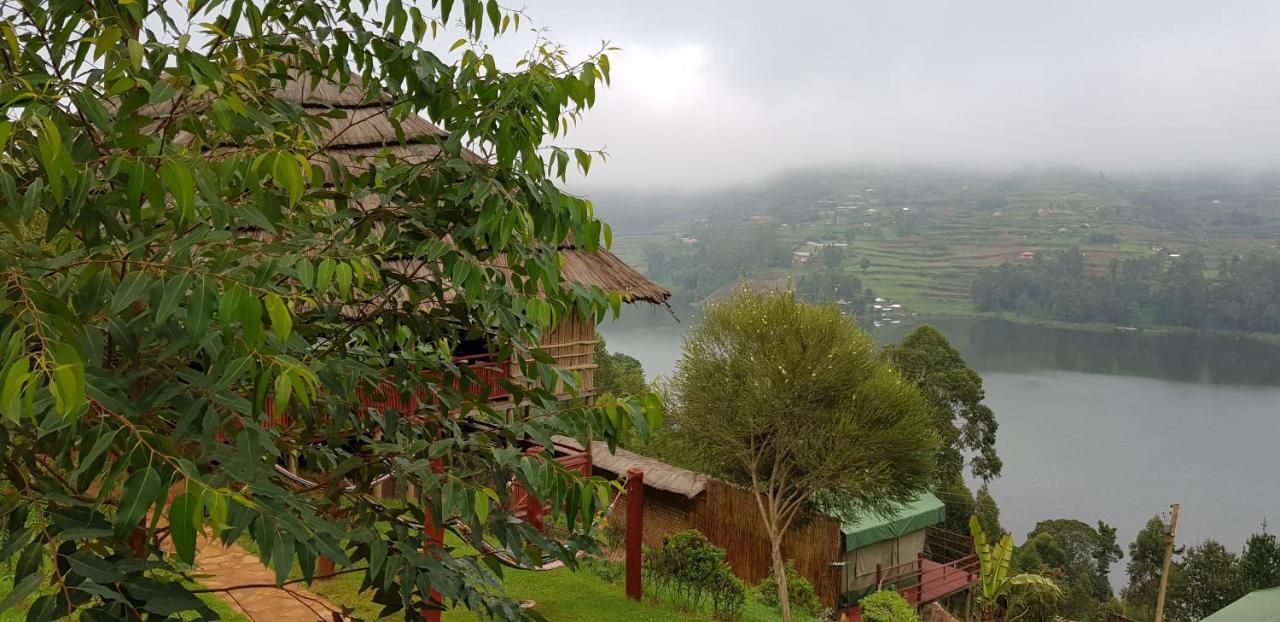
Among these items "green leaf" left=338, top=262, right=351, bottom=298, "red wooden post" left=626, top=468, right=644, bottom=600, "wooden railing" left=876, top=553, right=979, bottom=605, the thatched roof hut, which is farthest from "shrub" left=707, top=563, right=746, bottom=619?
"wooden railing" left=876, top=553, right=979, bottom=605

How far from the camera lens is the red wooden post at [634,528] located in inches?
312

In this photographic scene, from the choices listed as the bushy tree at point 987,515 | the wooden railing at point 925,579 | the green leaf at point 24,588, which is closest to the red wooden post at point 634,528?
the green leaf at point 24,588

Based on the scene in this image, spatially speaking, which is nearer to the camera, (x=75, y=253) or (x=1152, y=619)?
(x=75, y=253)

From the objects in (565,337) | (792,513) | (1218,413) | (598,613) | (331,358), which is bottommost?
(1218,413)

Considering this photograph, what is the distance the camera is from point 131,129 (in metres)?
1.41

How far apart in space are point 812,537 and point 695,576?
7657 mm

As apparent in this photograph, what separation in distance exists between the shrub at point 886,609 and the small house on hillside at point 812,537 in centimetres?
336

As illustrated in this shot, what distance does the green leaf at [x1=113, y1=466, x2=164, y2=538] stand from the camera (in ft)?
3.93

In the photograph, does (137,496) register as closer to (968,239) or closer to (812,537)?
(812,537)

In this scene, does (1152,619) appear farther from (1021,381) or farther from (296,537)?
(1021,381)

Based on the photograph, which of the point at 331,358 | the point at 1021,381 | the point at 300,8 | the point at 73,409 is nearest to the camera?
the point at 73,409

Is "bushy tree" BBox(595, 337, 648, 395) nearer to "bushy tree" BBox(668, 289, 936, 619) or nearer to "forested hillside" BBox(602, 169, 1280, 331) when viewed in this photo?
"bushy tree" BBox(668, 289, 936, 619)

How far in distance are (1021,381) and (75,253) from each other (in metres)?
84.0

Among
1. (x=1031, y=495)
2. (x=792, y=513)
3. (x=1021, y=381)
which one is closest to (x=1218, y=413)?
(x=1021, y=381)
